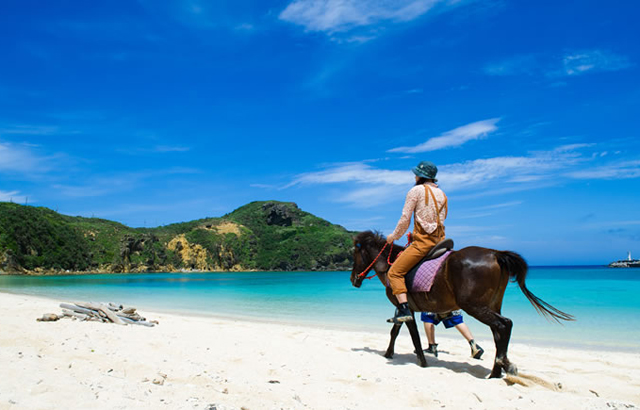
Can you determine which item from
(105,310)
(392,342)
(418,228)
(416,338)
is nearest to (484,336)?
Answer: (392,342)

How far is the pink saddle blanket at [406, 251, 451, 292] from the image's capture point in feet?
17.6

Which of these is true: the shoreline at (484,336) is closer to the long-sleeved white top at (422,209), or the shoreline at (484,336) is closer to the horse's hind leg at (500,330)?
the horse's hind leg at (500,330)

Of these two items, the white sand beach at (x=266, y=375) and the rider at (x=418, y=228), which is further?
the rider at (x=418, y=228)

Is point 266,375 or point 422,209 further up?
point 422,209

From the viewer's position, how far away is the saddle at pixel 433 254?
18.0ft

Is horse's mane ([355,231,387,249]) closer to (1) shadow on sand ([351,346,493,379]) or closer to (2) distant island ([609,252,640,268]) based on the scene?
(1) shadow on sand ([351,346,493,379])

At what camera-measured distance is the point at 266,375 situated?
497cm

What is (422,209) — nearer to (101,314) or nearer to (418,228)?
(418,228)

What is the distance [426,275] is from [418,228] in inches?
25.4

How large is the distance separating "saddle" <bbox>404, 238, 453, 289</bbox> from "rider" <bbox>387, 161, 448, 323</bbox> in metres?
0.06

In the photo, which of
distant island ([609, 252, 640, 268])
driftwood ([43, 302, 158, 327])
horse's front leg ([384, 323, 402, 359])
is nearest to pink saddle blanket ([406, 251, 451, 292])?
horse's front leg ([384, 323, 402, 359])

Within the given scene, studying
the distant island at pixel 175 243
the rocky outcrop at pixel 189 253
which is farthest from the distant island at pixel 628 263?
the rocky outcrop at pixel 189 253

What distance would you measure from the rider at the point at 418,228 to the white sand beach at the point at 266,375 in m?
1.10

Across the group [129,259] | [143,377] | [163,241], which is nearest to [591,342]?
[143,377]
